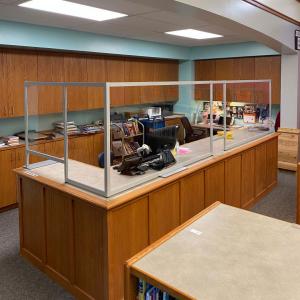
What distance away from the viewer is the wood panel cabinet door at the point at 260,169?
15.6 feet

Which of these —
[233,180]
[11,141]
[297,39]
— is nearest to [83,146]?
[11,141]

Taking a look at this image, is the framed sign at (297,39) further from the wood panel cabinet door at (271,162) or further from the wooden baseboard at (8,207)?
the wooden baseboard at (8,207)

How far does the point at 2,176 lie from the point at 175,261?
3.48 metres

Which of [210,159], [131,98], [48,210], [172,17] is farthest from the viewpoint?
[131,98]

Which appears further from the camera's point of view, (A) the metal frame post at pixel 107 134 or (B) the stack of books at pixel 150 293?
(A) the metal frame post at pixel 107 134

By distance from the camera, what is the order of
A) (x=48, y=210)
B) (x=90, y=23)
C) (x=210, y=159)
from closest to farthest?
1. (x=48, y=210)
2. (x=210, y=159)
3. (x=90, y=23)

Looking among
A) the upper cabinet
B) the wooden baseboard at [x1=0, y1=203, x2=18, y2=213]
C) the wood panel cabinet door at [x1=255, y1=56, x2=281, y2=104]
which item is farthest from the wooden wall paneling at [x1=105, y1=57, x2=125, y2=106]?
the wood panel cabinet door at [x1=255, y1=56, x2=281, y2=104]

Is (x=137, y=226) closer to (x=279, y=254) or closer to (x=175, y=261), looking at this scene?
(x=175, y=261)

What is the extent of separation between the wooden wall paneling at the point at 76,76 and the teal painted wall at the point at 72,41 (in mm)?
340

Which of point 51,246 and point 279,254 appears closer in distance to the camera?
point 279,254

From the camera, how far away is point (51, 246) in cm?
295

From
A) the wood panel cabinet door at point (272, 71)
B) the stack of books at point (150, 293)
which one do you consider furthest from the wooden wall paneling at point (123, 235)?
the wood panel cabinet door at point (272, 71)

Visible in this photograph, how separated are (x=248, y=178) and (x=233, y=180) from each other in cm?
50

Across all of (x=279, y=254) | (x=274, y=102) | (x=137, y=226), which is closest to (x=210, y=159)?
(x=137, y=226)
